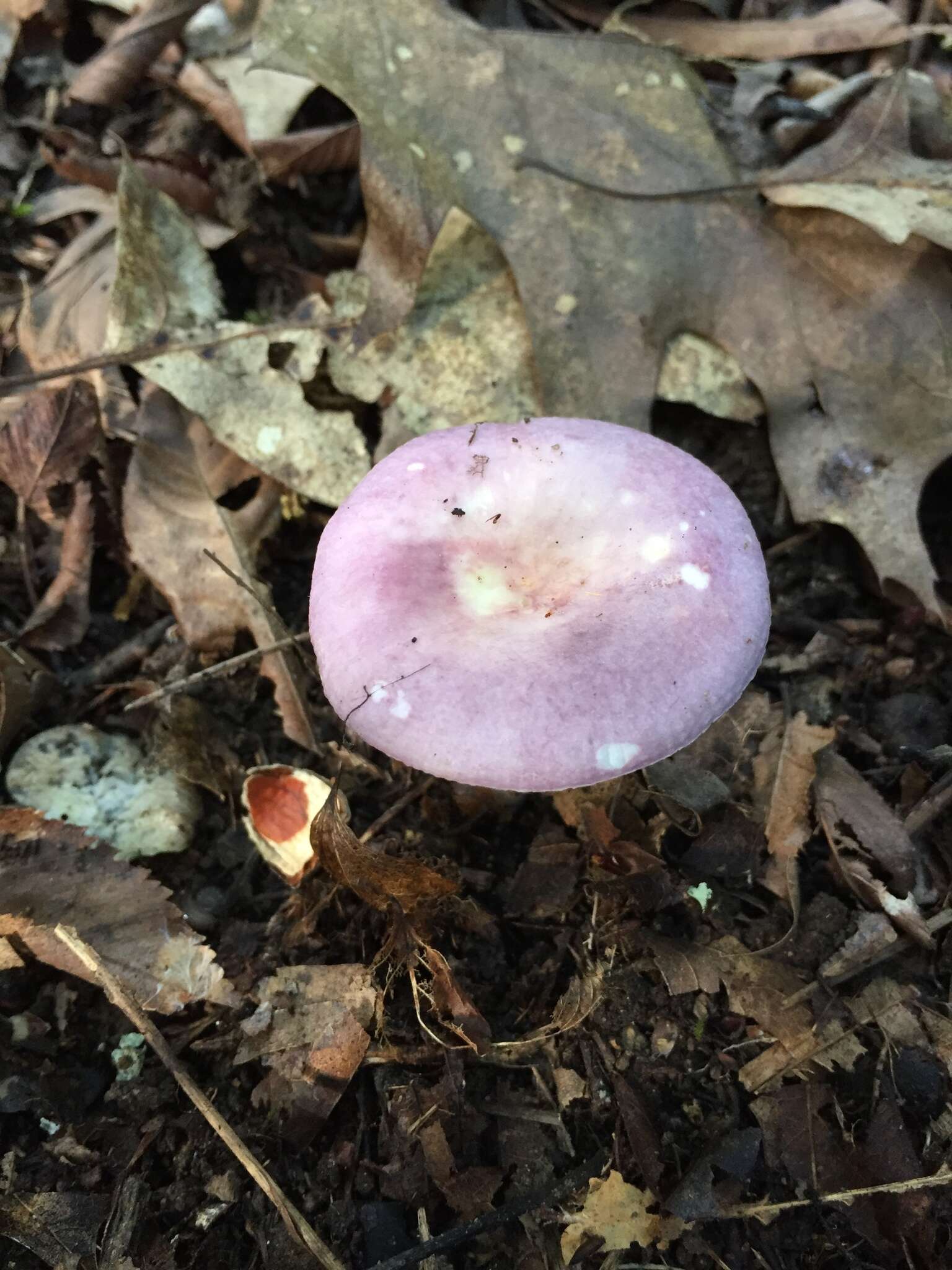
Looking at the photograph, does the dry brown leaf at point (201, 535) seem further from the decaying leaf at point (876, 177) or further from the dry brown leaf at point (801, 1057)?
the decaying leaf at point (876, 177)

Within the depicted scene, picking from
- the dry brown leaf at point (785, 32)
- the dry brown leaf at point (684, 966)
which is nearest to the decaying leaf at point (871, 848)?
the dry brown leaf at point (684, 966)

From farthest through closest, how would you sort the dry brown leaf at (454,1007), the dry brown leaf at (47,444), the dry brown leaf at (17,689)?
the dry brown leaf at (47,444) → the dry brown leaf at (17,689) → the dry brown leaf at (454,1007)

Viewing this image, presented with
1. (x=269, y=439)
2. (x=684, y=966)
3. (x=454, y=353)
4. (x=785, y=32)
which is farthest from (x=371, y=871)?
(x=785, y=32)

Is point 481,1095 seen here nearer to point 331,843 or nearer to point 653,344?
point 331,843

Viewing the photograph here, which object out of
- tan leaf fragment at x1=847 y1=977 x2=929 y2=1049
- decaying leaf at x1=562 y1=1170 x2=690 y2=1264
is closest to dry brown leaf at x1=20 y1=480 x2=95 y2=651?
decaying leaf at x1=562 y1=1170 x2=690 y2=1264

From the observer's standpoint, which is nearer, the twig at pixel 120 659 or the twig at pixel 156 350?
the twig at pixel 120 659

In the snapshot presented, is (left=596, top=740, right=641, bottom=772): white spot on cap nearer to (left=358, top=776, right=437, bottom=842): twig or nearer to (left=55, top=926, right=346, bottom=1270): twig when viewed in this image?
Result: (left=358, top=776, right=437, bottom=842): twig
